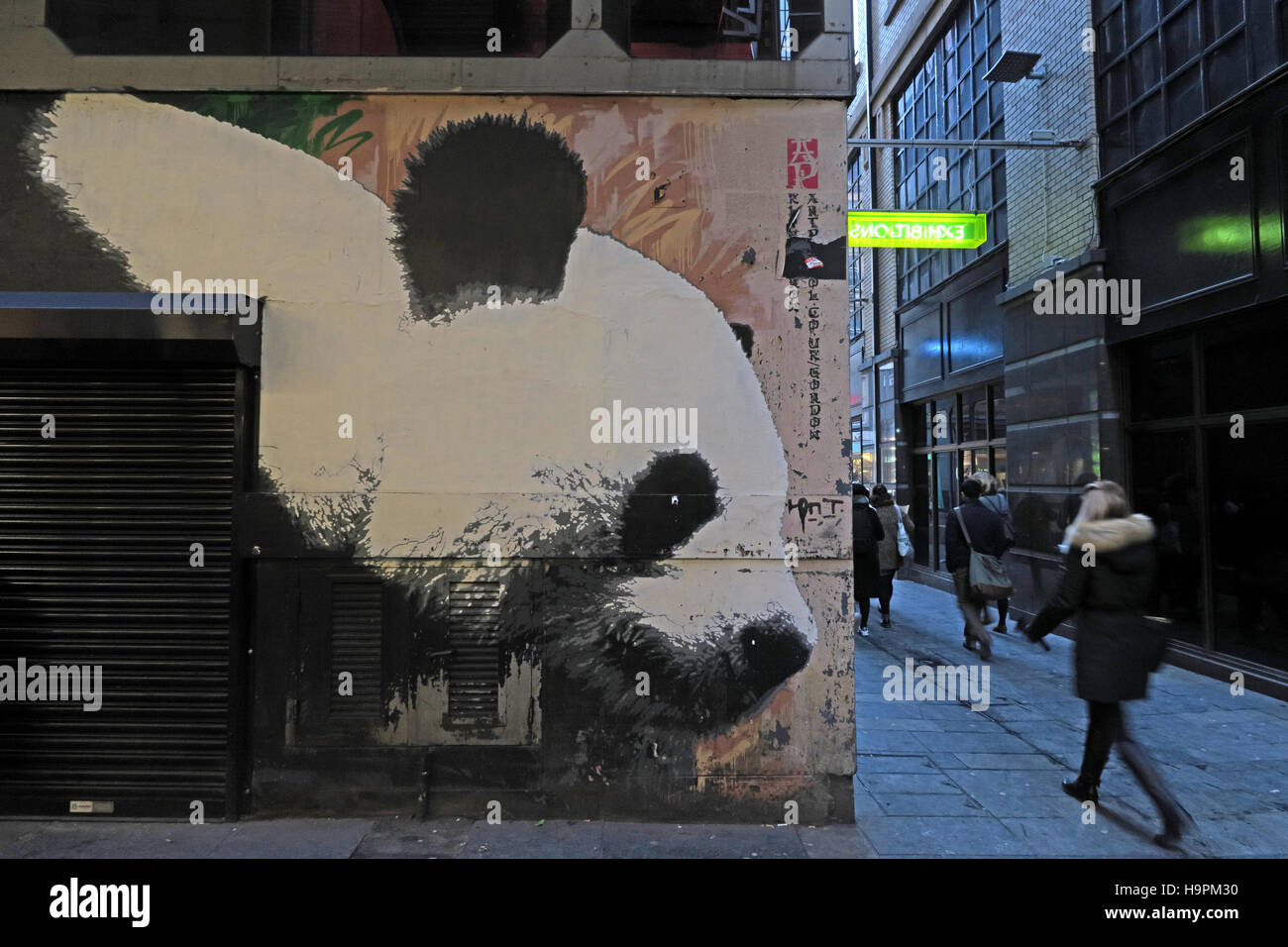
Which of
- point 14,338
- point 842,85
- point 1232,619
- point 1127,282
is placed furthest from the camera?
point 1127,282

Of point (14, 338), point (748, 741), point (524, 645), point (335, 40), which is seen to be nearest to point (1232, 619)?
point (748, 741)

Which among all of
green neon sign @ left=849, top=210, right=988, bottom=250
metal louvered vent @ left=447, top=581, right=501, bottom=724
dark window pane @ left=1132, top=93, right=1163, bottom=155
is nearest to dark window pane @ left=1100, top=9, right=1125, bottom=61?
dark window pane @ left=1132, top=93, right=1163, bottom=155

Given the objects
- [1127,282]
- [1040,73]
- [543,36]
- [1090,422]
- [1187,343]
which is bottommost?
[1090,422]

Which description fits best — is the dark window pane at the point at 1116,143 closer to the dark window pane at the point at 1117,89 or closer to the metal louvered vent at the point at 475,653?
the dark window pane at the point at 1117,89

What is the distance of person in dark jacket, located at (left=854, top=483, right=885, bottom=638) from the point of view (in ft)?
31.4

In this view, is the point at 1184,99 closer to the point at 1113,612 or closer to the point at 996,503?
the point at 996,503

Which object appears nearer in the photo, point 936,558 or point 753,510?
point 753,510

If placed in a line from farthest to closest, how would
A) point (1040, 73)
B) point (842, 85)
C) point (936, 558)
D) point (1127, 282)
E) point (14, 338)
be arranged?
1. point (936, 558)
2. point (1040, 73)
3. point (1127, 282)
4. point (842, 85)
5. point (14, 338)

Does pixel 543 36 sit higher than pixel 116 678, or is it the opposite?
pixel 543 36

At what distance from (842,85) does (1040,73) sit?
758 centimetres

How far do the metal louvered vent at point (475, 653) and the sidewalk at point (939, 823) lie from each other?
2.08 ft

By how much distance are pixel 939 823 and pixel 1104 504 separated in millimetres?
2098

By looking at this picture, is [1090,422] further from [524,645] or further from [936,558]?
[524,645]

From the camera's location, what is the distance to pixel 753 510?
15.3ft
